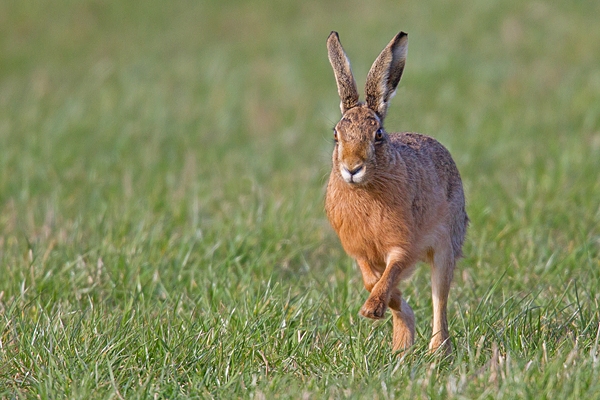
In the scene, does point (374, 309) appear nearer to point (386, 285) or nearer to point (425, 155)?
point (386, 285)

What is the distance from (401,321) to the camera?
4.40 metres

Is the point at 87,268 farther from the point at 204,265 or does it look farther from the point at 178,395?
the point at 178,395

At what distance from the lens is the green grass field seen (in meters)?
3.87

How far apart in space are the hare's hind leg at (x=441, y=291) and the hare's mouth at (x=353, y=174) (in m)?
0.75

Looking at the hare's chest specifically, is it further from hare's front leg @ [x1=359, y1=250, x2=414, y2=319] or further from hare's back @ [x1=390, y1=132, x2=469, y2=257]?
hare's back @ [x1=390, y1=132, x2=469, y2=257]

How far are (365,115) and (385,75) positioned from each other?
0.89 feet

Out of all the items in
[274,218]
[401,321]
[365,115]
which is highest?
[365,115]

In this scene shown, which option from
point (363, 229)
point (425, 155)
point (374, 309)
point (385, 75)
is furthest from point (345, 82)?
point (374, 309)

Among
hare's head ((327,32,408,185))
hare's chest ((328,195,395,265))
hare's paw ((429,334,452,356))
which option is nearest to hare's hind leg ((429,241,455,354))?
hare's paw ((429,334,452,356))

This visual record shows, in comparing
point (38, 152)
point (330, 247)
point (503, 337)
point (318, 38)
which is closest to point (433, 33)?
point (318, 38)

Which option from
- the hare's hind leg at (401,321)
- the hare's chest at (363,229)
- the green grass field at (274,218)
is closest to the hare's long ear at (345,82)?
the green grass field at (274,218)

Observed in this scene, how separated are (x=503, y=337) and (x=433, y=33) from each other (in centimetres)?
1015

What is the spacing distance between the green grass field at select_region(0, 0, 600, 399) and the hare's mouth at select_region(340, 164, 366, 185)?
568 millimetres

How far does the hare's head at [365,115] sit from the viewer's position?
13.2 feet
